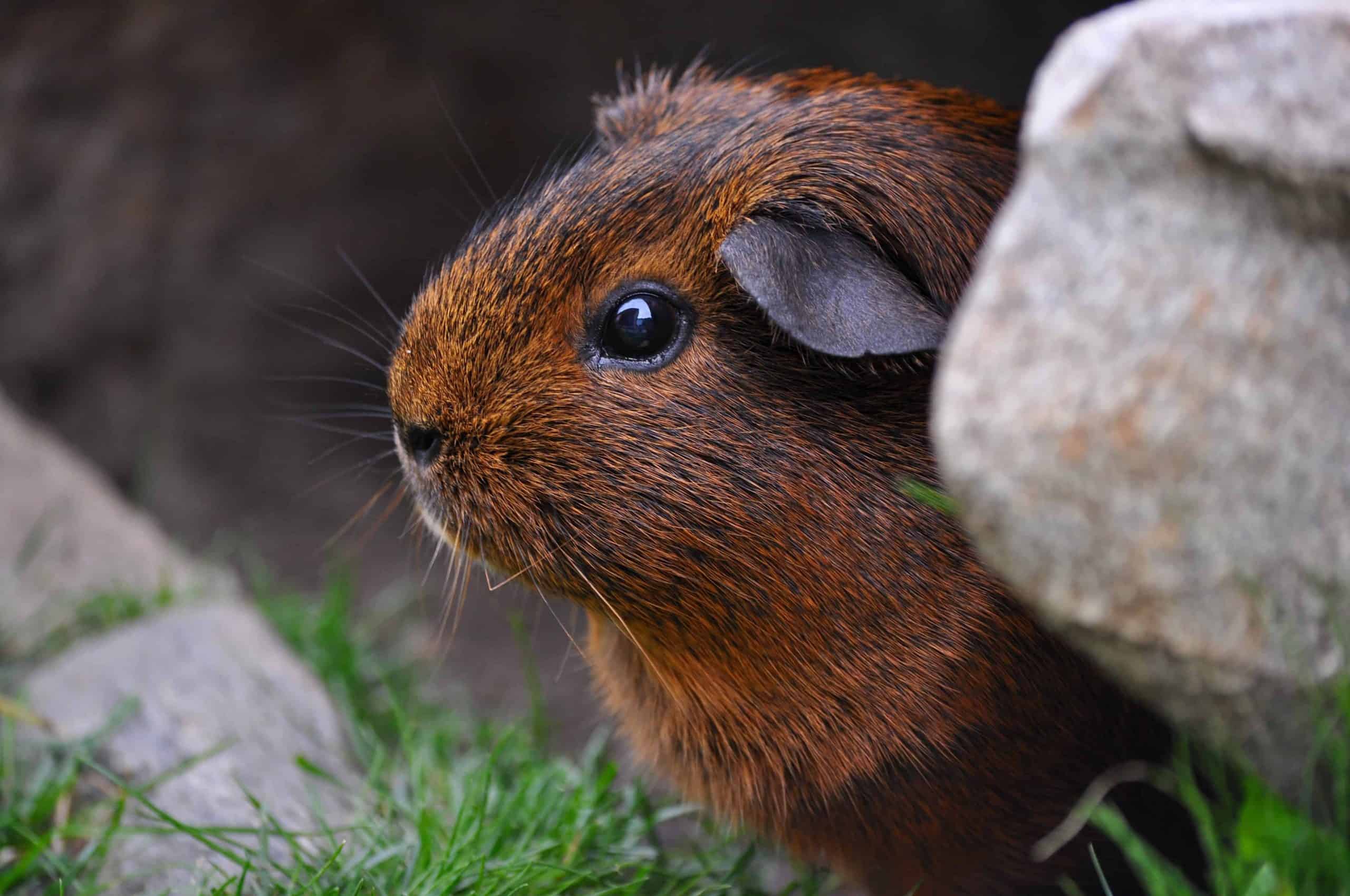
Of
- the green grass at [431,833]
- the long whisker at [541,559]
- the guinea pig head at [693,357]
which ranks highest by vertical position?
the guinea pig head at [693,357]

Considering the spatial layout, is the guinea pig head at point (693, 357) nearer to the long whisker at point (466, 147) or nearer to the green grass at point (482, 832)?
the long whisker at point (466, 147)

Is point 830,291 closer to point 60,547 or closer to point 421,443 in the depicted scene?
point 421,443

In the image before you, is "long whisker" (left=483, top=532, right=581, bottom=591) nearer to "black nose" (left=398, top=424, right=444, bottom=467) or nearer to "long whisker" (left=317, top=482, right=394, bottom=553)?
"black nose" (left=398, top=424, right=444, bottom=467)

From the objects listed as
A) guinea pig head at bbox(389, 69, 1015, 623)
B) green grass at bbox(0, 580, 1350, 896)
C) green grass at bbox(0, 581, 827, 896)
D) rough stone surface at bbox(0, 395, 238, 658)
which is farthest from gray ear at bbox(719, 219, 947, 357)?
rough stone surface at bbox(0, 395, 238, 658)

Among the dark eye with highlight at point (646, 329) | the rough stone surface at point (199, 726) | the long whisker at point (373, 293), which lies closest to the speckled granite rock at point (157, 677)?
the rough stone surface at point (199, 726)

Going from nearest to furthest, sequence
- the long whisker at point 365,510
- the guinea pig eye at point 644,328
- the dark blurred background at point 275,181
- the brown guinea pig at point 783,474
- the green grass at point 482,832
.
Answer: the green grass at point 482,832, the brown guinea pig at point 783,474, the guinea pig eye at point 644,328, the long whisker at point 365,510, the dark blurred background at point 275,181

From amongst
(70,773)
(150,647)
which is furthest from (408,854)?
(150,647)
